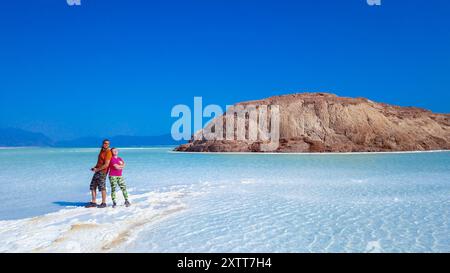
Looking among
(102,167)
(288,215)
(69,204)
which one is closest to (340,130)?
(288,215)

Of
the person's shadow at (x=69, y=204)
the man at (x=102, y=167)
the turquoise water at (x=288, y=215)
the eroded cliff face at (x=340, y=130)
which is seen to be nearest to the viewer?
the turquoise water at (x=288, y=215)

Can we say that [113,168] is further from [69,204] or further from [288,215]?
[288,215]

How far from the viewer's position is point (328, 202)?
8.84 meters

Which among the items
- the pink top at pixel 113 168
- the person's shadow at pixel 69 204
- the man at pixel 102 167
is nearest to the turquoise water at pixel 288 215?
the person's shadow at pixel 69 204

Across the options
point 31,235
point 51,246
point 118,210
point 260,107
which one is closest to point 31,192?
point 118,210

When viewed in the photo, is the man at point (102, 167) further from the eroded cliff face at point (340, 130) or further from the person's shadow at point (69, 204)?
the eroded cliff face at point (340, 130)

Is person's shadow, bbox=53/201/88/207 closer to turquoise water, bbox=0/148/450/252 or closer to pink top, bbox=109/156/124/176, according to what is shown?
turquoise water, bbox=0/148/450/252

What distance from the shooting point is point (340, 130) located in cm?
5303

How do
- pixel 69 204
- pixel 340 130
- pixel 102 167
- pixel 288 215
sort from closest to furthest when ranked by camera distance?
pixel 288 215, pixel 102 167, pixel 69 204, pixel 340 130

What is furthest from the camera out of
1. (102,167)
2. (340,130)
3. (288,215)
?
(340,130)

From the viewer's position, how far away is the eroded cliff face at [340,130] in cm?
4969

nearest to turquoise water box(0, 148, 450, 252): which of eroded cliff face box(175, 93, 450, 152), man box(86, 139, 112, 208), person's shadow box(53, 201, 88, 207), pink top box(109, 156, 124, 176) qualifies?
person's shadow box(53, 201, 88, 207)

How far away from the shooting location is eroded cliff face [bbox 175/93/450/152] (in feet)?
163
